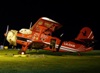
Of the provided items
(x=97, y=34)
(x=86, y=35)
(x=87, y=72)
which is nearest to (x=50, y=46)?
(x=86, y=35)

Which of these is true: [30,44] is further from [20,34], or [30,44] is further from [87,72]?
[87,72]

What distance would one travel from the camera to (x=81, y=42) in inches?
1453

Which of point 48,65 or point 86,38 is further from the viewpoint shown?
point 86,38

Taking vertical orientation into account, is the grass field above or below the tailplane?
below

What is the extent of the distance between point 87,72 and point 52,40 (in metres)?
18.4

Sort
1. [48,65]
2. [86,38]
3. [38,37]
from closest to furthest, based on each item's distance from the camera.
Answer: [48,65] < [38,37] < [86,38]

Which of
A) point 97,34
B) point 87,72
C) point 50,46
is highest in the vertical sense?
point 97,34

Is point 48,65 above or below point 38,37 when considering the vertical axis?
below

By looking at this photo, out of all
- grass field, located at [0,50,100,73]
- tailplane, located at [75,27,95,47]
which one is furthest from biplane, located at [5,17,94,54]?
grass field, located at [0,50,100,73]

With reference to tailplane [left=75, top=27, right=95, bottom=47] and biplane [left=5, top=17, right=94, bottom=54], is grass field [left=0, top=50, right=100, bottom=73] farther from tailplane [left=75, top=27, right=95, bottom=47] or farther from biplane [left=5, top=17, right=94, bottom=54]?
tailplane [left=75, top=27, right=95, bottom=47]

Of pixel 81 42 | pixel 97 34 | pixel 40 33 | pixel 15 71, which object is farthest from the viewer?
pixel 97 34

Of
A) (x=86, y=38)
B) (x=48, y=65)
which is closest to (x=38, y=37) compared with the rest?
(x=86, y=38)

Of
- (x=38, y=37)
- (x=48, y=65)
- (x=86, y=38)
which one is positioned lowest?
(x=48, y=65)

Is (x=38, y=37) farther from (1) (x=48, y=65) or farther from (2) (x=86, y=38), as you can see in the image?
(1) (x=48, y=65)
